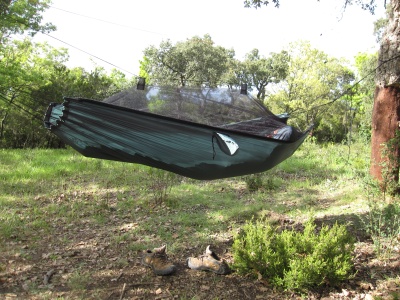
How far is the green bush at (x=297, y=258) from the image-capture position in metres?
1.99

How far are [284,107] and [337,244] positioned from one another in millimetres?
18225

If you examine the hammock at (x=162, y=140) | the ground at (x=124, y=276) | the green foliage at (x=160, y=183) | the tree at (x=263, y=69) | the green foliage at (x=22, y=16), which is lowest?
the ground at (x=124, y=276)

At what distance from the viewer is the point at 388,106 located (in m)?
3.26

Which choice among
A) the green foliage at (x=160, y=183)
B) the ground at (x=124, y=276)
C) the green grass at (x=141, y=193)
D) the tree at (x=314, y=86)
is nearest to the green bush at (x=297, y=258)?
the ground at (x=124, y=276)

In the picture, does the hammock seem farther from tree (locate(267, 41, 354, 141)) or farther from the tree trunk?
tree (locate(267, 41, 354, 141))

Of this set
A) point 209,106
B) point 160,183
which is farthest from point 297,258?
point 160,183

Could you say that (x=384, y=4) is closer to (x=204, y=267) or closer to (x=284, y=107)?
(x=204, y=267)

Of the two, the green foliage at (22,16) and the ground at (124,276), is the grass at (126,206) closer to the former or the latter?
the ground at (124,276)

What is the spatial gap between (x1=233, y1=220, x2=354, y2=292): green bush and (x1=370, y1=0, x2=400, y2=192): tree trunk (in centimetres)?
133

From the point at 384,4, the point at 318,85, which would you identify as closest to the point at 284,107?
the point at 318,85

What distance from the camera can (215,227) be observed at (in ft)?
10.7

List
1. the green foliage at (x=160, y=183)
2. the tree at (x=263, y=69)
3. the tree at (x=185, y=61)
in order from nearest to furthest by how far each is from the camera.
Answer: the green foliage at (x=160, y=183) → the tree at (x=185, y=61) → the tree at (x=263, y=69)

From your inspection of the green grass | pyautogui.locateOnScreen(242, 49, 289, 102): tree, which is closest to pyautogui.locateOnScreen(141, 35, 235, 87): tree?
pyautogui.locateOnScreen(242, 49, 289, 102): tree

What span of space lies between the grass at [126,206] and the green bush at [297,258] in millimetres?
484
